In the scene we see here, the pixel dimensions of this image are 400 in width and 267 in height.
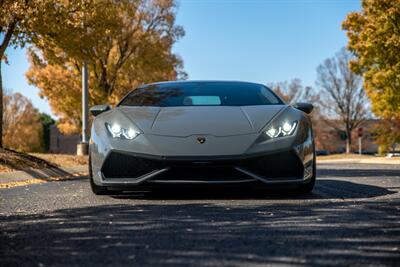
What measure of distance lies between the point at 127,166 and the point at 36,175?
5898 mm

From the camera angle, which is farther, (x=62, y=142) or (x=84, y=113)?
(x=62, y=142)

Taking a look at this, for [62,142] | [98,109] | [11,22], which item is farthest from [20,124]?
[98,109]

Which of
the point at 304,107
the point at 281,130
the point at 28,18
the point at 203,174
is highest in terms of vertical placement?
the point at 28,18

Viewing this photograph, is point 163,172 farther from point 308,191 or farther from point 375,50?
point 375,50

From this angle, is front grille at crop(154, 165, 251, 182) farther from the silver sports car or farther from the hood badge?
the hood badge

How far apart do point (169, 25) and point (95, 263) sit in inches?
1108

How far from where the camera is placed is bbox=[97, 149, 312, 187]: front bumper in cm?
539

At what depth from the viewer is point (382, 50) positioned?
24344mm

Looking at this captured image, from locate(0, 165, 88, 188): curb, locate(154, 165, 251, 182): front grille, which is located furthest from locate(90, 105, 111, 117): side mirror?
locate(0, 165, 88, 188): curb

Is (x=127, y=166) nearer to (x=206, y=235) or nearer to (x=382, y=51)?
(x=206, y=235)

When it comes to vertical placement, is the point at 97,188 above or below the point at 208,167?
below

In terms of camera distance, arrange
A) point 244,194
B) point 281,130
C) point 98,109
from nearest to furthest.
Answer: point 281,130 → point 244,194 → point 98,109

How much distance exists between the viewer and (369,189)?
6.77 meters

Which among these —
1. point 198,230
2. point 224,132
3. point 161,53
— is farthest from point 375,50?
Answer: point 198,230
